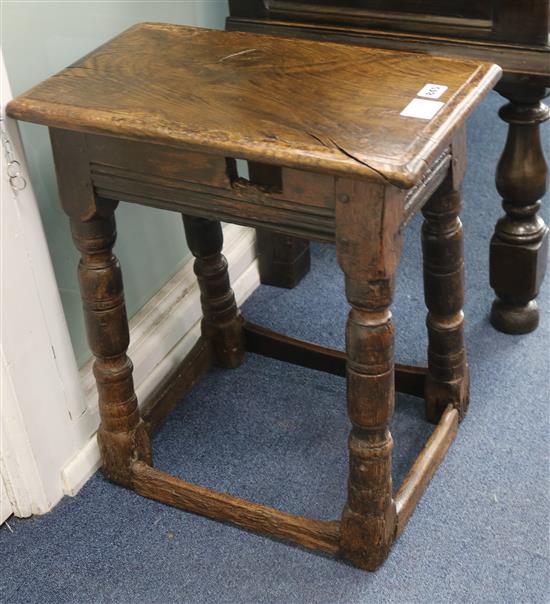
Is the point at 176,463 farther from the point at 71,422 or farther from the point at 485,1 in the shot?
the point at 485,1

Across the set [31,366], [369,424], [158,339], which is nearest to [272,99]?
[369,424]

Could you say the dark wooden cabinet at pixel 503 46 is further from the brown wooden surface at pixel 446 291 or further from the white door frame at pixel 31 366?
the white door frame at pixel 31 366

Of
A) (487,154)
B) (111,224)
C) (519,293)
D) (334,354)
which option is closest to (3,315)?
(111,224)

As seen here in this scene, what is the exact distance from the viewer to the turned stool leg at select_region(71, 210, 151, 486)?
153 centimetres

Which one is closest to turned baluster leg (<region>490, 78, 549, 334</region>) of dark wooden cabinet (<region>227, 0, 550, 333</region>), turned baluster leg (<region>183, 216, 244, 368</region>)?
dark wooden cabinet (<region>227, 0, 550, 333</region>)

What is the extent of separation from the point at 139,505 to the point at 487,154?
1.47m

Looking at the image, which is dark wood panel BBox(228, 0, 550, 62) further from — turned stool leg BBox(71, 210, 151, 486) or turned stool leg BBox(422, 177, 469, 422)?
turned stool leg BBox(71, 210, 151, 486)

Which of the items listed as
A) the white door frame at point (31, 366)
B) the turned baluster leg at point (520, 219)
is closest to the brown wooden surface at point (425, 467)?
the turned baluster leg at point (520, 219)

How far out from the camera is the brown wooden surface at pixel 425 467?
1612mm

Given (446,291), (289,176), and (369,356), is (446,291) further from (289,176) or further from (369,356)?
(289,176)

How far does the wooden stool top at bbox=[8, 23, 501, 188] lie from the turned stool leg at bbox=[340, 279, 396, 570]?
0.19m

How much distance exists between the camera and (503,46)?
162 cm

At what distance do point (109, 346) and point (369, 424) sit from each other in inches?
17.4

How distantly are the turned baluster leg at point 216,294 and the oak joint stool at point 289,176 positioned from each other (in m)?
0.28
